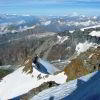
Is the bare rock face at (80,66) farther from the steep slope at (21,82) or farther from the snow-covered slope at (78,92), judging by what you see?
the snow-covered slope at (78,92)

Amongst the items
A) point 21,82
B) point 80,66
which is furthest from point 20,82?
point 80,66

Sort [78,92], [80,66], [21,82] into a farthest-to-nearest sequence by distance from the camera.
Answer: [21,82], [80,66], [78,92]

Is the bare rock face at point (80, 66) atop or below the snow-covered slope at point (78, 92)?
below

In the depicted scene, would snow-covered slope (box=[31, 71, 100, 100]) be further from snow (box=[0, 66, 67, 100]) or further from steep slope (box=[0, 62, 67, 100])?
snow (box=[0, 66, 67, 100])

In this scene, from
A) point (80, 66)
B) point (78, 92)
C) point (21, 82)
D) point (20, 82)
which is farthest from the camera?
point (20, 82)

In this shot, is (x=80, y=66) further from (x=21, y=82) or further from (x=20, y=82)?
(x=20, y=82)

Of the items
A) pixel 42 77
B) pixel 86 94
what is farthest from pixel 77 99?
pixel 42 77

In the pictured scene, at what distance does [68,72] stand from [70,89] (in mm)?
31795

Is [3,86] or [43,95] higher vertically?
[43,95]

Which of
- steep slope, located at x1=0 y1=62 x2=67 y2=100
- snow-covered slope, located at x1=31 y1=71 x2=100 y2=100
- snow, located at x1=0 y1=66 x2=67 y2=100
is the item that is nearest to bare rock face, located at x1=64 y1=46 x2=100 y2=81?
steep slope, located at x1=0 y1=62 x2=67 y2=100

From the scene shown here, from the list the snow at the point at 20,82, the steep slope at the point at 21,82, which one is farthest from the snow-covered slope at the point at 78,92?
the snow at the point at 20,82

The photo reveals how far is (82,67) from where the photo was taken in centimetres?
4166

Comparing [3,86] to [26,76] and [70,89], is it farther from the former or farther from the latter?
[70,89]

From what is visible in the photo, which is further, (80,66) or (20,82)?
(20,82)
